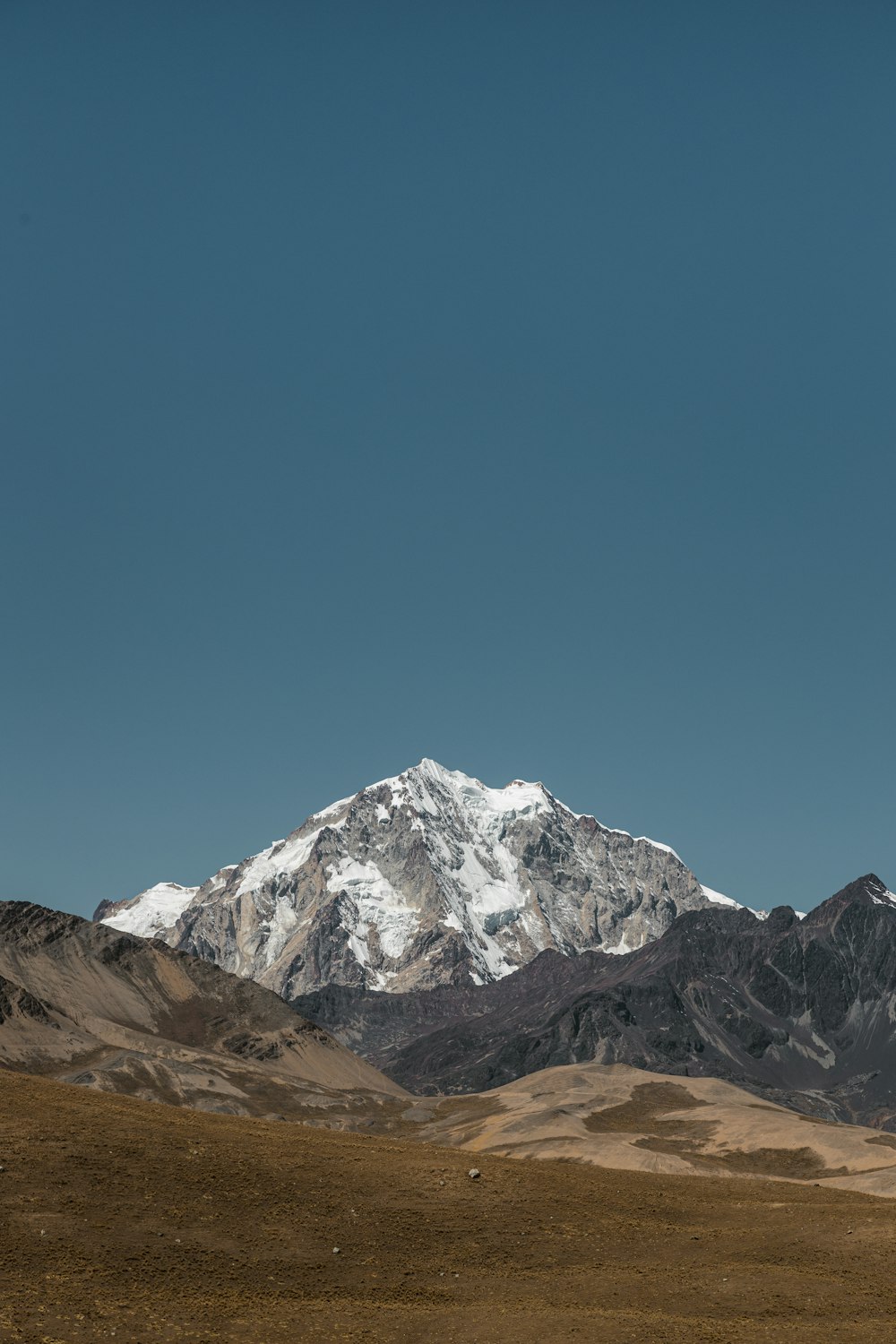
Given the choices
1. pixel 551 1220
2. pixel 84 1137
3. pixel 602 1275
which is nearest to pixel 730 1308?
pixel 602 1275

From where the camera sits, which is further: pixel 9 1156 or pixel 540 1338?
pixel 9 1156

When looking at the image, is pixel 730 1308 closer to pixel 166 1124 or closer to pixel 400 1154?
pixel 400 1154

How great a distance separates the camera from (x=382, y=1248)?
6531cm

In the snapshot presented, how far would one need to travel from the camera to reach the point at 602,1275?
211 ft

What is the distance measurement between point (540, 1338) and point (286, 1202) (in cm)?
1939

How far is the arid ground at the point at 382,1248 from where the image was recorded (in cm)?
5569

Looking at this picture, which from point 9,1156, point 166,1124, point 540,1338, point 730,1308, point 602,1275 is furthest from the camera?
point 166,1124

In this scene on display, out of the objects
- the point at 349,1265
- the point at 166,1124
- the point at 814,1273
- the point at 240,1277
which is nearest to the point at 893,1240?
the point at 814,1273

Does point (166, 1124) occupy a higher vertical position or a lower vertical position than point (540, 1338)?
higher

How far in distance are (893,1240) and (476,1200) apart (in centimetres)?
2296

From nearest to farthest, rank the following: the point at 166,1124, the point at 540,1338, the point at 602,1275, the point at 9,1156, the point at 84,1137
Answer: the point at 540,1338, the point at 602,1275, the point at 9,1156, the point at 84,1137, the point at 166,1124

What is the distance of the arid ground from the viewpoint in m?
55.7

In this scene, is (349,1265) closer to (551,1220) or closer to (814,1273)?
(551,1220)

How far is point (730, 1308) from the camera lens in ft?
196
